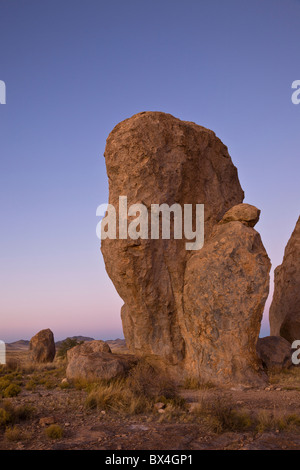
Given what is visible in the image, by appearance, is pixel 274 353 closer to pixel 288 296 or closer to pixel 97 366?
pixel 288 296

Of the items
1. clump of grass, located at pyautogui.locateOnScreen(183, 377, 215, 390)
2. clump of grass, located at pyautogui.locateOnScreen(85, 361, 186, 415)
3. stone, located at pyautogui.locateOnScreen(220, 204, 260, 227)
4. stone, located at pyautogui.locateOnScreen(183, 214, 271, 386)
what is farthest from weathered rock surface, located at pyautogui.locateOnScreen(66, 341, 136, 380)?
stone, located at pyautogui.locateOnScreen(220, 204, 260, 227)

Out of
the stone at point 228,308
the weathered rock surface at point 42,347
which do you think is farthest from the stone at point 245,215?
the weathered rock surface at point 42,347

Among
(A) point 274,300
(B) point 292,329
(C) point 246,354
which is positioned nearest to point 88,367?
(C) point 246,354

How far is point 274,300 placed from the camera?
72.2ft

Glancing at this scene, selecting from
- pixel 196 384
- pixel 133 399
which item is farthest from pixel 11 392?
pixel 196 384

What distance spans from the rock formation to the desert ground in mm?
2068

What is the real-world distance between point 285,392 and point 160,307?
16.0ft

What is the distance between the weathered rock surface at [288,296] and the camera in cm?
1912

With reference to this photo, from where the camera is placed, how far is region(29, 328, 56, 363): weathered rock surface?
71.6 ft

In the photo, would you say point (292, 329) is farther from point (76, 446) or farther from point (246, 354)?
point (76, 446)

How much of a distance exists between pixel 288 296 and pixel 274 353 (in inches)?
236

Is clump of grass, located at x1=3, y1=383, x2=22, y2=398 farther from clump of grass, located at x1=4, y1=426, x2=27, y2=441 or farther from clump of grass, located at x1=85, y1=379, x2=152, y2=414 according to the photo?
clump of grass, located at x1=4, y1=426, x2=27, y2=441

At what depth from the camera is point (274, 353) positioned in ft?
49.1

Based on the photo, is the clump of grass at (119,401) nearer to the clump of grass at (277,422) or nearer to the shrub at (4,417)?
the shrub at (4,417)
